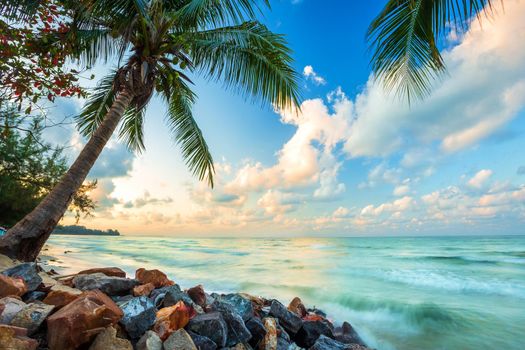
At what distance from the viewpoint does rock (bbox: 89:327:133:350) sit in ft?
6.55

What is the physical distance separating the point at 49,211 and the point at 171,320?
109 inches

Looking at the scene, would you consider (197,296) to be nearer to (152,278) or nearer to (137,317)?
(152,278)

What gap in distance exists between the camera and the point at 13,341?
1.78m

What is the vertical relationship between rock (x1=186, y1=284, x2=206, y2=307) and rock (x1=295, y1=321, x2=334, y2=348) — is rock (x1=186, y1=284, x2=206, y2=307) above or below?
above

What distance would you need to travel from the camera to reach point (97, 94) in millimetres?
7293

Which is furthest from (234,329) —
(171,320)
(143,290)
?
(143,290)

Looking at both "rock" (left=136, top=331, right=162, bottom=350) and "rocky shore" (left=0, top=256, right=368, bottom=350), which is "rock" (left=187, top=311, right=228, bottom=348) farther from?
"rock" (left=136, top=331, right=162, bottom=350)

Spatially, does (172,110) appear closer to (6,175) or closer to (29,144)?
(29,144)

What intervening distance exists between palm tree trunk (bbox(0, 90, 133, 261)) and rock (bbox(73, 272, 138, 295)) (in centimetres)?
126

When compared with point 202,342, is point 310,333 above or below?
below

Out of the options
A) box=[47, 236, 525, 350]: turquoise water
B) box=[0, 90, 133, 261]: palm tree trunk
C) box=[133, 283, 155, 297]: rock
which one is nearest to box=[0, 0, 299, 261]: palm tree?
box=[0, 90, 133, 261]: palm tree trunk

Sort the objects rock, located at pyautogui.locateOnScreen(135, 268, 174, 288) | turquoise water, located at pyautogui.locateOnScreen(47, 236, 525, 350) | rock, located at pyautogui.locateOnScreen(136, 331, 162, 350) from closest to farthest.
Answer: rock, located at pyautogui.locateOnScreen(136, 331, 162, 350)
rock, located at pyautogui.locateOnScreen(135, 268, 174, 288)
turquoise water, located at pyautogui.locateOnScreen(47, 236, 525, 350)

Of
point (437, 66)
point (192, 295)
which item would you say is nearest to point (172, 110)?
point (192, 295)

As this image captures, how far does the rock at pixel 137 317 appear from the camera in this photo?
2.33 metres
